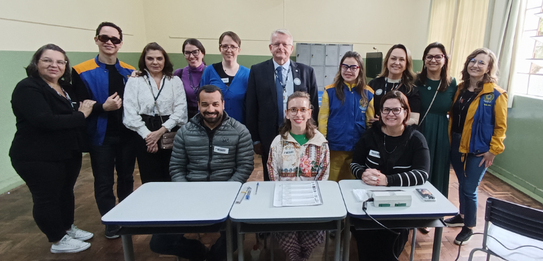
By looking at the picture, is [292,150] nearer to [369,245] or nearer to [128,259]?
[369,245]

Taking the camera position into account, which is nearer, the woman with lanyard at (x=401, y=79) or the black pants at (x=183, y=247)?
the black pants at (x=183, y=247)

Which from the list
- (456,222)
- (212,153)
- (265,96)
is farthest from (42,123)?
(456,222)

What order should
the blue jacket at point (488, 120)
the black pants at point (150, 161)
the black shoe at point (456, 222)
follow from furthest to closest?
A: 1. the black shoe at point (456, 222)
2. the black pants at point (150, 161)
3. the blue jacket at point (488, 120)

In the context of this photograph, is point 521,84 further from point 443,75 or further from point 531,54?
point 443,75

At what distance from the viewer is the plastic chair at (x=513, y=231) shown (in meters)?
1.25

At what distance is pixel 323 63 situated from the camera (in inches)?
256

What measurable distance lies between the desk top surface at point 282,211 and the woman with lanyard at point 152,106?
1074mm

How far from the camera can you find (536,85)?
3.35m

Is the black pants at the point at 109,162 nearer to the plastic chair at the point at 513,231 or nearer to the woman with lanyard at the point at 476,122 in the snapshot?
the plastic chair at the point at 513,231

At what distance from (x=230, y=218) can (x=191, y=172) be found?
0.73 meters

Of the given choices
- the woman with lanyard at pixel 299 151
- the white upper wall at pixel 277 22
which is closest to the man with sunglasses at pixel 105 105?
the woman with lanyard at pixel 299 151

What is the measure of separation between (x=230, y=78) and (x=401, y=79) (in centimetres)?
143

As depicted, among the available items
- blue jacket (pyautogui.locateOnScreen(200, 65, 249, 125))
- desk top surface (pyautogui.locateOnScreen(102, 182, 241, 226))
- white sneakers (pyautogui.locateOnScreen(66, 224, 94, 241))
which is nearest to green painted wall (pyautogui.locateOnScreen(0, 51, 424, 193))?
white sneakers (pyautogui.locateOnScreen(66, 224, 94, 241))

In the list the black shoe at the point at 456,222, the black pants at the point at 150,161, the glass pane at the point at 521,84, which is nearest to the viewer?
the black pants at the point at 150,161
